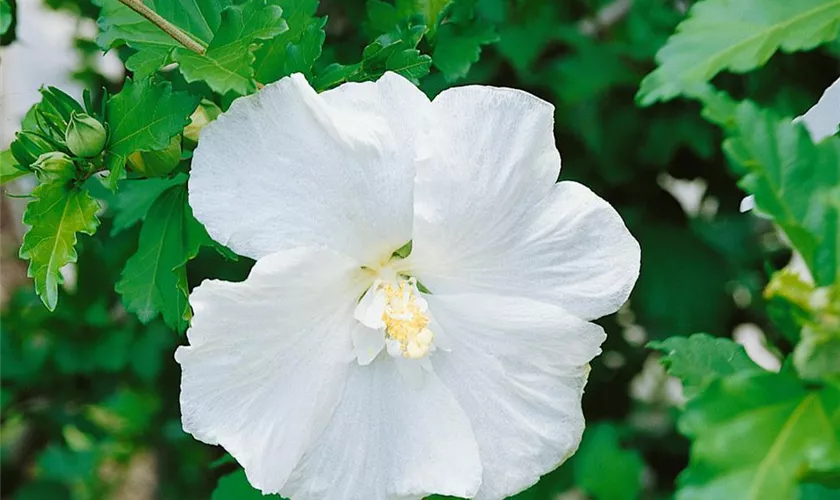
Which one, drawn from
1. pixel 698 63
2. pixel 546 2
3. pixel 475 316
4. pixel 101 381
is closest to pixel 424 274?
pixel 475 316

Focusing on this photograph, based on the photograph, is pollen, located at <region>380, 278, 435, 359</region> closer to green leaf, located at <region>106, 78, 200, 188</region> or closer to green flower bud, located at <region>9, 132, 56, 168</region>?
green leaf, located at <region>106, 78, 200, 188</region>

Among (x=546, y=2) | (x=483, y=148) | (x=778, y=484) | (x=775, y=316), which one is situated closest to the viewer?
(x=778, y=484)

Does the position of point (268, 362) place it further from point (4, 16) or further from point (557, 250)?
point (4, 16)

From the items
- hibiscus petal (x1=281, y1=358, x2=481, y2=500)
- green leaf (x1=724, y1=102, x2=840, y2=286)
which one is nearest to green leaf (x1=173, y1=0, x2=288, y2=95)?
hibiscus petal (x1=281, y1=358, x2=481, y2=500)

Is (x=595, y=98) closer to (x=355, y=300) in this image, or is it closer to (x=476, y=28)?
(x=476, y=28)

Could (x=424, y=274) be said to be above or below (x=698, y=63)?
below

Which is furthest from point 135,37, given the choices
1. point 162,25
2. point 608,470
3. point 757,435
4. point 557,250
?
point 608,470
